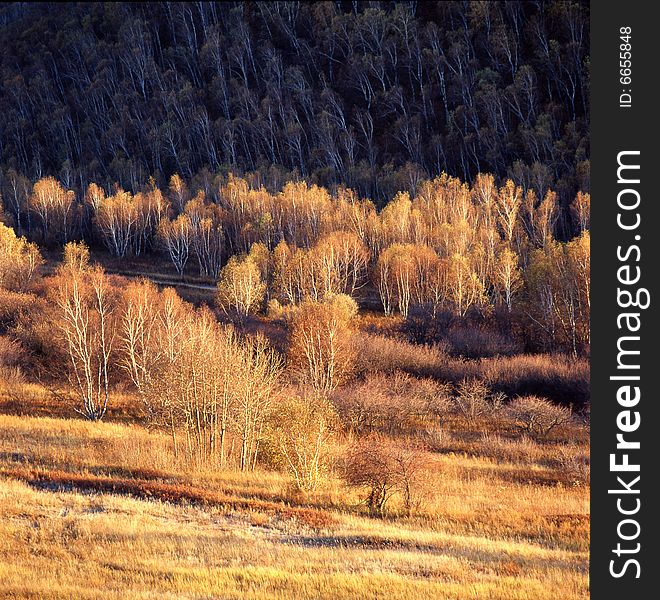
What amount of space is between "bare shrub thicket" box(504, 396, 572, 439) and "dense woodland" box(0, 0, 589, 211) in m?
48.0

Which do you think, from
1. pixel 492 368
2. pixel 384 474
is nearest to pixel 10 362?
pixel 492 368

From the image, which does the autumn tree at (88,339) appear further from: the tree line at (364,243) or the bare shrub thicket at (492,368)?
the bare shrub thicket at (492,368)

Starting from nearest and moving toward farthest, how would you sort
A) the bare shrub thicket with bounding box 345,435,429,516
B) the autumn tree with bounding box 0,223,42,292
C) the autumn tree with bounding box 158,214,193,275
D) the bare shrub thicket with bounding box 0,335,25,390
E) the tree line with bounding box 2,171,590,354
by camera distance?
1. the bare shrub thicket with bounding box 345,435,429,516
2. the bare shrub thicket with bounding box 0,335,25,390
3. the tree line with bounding box 2,171,590,354
4. the autumn tree with bounding box 0,223,42,292
5. the autumn tree with bounding box 158,214,193,275

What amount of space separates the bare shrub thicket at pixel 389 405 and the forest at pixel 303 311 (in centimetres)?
27

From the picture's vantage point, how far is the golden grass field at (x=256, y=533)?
62.2ft

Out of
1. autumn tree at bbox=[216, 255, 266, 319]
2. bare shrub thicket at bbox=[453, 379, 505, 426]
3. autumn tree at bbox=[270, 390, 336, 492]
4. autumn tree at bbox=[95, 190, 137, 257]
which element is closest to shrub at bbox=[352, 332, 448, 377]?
bare shrub thicket at bbox=[453, 379, 505, 426]

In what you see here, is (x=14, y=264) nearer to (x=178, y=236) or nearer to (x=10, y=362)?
(x=10, y=362)

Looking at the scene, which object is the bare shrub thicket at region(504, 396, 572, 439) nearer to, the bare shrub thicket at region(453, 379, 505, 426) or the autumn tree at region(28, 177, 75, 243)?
the bare shrub thicket at region(453, 379, 505, 426)

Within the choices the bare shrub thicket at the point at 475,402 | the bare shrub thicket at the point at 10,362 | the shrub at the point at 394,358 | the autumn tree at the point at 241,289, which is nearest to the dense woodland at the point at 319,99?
the autumn tree at the point at 241,289

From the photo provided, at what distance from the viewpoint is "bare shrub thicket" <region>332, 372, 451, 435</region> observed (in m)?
49.1

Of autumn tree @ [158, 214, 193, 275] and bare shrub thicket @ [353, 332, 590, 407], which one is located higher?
autumn tree @ [158, 214, 193, 275]

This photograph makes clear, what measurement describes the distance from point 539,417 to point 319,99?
111 m

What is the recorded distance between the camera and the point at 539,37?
454 feet

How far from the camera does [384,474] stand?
29.9 meters
